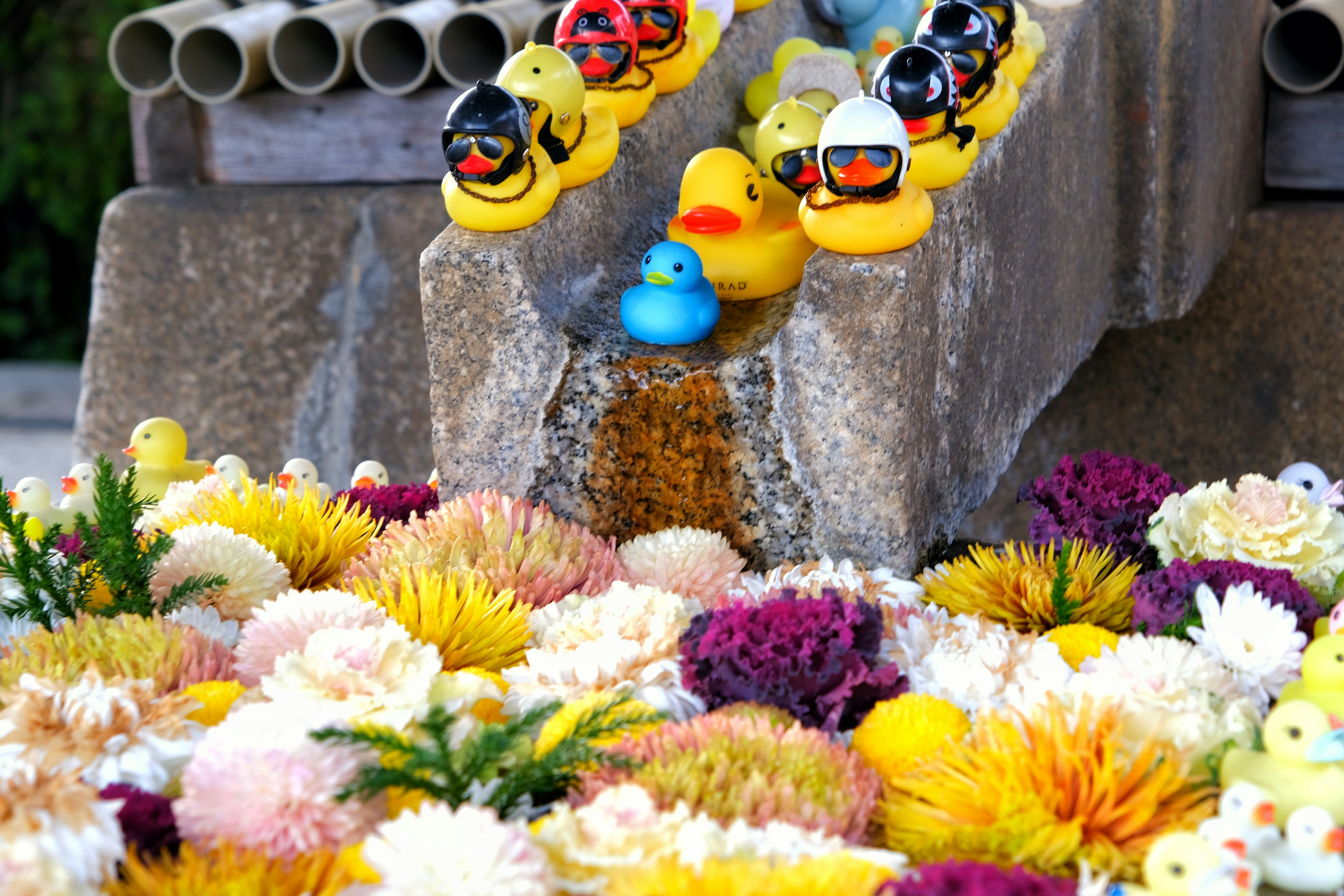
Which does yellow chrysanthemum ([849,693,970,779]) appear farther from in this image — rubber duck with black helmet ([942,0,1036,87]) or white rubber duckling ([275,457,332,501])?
rubber duck with black helmet ([942,0,1036,87])

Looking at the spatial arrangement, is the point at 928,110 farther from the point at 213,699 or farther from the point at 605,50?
the point at 213,699

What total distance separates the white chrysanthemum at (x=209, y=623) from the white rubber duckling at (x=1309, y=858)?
2.47 ft

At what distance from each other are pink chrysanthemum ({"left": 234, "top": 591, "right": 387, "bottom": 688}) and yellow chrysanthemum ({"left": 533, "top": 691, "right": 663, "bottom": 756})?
157mm

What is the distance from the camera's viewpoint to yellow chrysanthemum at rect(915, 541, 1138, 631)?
1.05m

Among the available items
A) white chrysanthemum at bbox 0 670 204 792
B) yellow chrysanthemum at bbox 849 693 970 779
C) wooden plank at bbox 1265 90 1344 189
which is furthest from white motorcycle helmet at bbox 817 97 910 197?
wooden plank at bbox 1265 90 1344 189

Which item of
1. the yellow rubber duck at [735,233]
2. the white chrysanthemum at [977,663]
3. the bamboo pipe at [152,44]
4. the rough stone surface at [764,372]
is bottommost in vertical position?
the white chrysanthemum at [977,663]

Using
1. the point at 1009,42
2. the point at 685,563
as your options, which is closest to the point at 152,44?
the point at 1009,42

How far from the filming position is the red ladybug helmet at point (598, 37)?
139 cm

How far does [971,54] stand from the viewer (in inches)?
50.3

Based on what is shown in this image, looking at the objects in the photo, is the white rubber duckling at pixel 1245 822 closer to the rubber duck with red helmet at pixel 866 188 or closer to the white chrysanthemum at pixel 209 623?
the rubber duck with red helmet at pixel 866 188

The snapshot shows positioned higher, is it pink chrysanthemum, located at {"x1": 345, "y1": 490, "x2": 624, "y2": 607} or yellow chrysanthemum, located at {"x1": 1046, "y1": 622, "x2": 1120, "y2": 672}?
pink chrysanthemum, located at {"x1": 345, "y1": 490, "x2": 624, "y2": 607}

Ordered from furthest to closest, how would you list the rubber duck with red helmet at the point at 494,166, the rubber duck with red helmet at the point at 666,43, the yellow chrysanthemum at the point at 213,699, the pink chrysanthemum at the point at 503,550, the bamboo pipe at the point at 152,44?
1. the bamboo pipe at the point at 152,44
2. the rubber duck with red helmet at the point at 666,43
3. the rubber duck with red helmet at the point at 494,166
4. the pink chrysanthemum at the point at 503,550
5. the yellow chrysanthemum at the point at 213,699

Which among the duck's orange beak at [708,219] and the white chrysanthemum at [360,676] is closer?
the white chrysanthemum at [360,676]

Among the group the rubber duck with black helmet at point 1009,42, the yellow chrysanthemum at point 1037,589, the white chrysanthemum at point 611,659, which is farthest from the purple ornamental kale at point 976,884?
the rubber duck with black helmet at point 1009,42
